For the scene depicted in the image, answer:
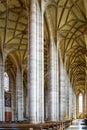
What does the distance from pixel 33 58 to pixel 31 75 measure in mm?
A: 1159

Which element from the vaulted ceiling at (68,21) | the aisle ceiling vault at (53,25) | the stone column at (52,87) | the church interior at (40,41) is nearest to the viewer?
the church interior at (40,41)

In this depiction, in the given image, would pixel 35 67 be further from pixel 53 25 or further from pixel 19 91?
pixel 19 91

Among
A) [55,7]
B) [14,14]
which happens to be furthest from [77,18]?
[14,14]

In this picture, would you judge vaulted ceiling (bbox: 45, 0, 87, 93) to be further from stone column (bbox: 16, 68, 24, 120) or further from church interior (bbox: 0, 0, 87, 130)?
stone column (bbox: 16, 68, 24, 120)

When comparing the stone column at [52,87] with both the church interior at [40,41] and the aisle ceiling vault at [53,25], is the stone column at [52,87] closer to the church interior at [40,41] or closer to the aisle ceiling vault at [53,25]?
the church interior at [40,41]

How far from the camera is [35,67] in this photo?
62.9 feet

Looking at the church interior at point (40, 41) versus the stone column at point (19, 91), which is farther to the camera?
the stone column at point (19, 91)

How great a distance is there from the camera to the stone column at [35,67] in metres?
18.5

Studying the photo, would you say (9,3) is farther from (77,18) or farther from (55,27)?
(77,18)

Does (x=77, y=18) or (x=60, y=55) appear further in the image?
(x=60, y=55)

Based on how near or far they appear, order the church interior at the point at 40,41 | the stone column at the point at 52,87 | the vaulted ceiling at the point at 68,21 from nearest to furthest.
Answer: the church interior at the point at 40,41, the vaulted ceiling at the point at 68,21, the stone column at the point at 52,87

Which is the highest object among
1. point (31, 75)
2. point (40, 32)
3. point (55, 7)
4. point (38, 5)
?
point (55, 7)

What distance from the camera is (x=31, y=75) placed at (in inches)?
746

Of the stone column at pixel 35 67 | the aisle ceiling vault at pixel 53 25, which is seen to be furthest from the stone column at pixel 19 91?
the stone column at pixel 35 67
